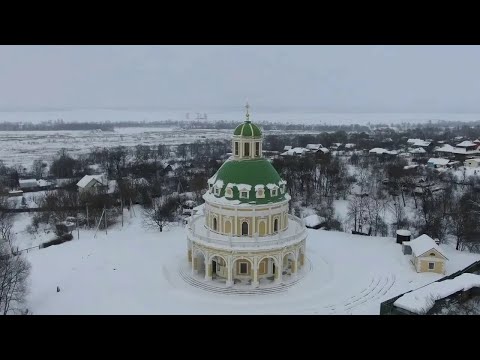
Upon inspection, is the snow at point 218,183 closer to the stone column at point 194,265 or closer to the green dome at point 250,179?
the green dome at point 250,179

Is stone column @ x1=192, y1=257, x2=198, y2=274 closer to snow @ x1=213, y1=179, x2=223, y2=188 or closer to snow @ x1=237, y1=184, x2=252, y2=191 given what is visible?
snow @ x1=213, y1=179, x2=223, y2=188

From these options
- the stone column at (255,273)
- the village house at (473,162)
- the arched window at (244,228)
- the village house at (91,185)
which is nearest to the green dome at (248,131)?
the arched window at (244,228)

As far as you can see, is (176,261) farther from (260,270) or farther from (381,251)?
(381,251)

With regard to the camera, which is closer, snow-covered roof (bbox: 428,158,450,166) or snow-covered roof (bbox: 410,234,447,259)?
snow-covered roof (bbox: 410,234,447,259)

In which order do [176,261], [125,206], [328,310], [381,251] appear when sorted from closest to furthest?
1. [328,310]
2. [176,261]
3. [381,251]
4. [125,206]

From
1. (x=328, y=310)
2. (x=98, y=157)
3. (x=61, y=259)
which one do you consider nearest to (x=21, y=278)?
(x=61, y=259)

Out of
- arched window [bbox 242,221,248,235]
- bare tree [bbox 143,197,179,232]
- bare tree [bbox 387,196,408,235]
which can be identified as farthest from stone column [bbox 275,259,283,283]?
bare tree [bbox 387,196,408,235]
